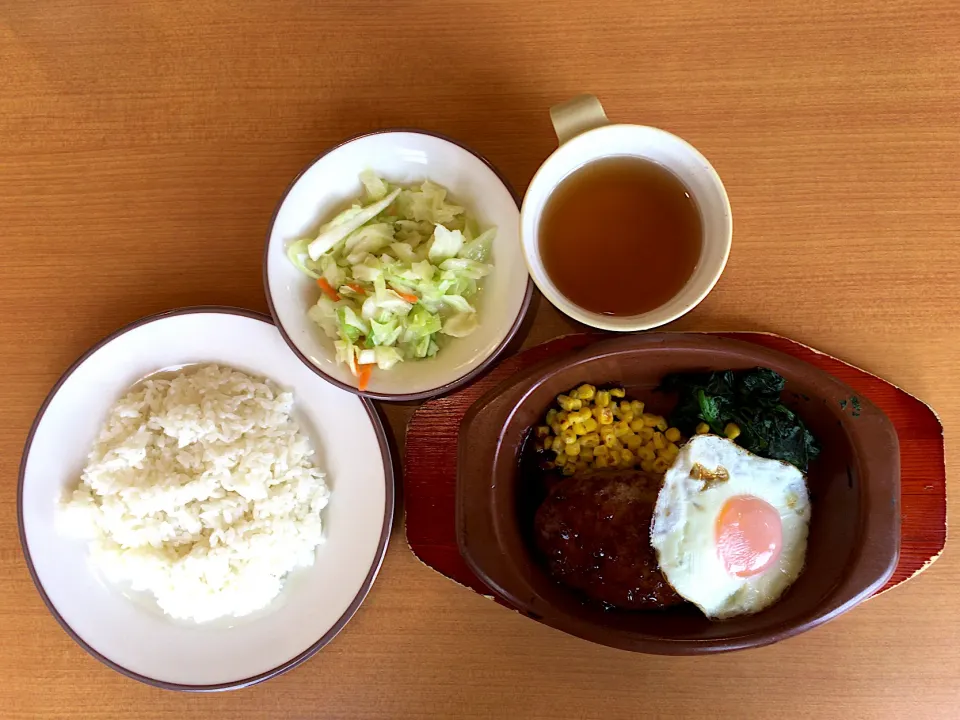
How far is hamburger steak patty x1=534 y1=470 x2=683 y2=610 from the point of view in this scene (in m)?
1.53

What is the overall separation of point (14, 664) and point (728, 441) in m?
1.96

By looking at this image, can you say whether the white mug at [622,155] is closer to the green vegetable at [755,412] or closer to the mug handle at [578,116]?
the mug handle at [578,116]

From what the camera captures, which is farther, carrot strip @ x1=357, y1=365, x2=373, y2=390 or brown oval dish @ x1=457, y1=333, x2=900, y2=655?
carrot strip @ x1=357, y1=365, x2=373, y2=390

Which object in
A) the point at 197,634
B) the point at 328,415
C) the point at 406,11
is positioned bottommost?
the point at 197,634

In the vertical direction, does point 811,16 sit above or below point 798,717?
above

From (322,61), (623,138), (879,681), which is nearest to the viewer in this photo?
(623,138)

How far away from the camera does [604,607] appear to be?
157cm

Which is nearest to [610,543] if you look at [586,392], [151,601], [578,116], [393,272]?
[586,392]

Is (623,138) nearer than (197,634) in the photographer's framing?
Yes

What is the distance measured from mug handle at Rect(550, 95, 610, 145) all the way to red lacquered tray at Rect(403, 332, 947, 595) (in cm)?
52

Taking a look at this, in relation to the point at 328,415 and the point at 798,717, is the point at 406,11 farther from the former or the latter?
the point at 798,717

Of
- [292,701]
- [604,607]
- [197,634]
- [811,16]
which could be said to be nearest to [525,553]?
[604,607]

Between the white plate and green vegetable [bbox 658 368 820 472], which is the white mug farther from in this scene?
the white plate

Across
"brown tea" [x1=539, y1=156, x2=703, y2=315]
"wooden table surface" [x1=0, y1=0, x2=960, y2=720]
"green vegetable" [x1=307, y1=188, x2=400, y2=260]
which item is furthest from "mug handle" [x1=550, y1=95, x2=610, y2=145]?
"green vegetable" [x1=307, y1=188, x2=400, y2=260]
